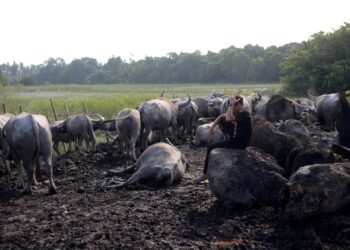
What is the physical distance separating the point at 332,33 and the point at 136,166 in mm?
29915

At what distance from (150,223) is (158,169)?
262 cm

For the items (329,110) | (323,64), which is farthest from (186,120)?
(323,64)

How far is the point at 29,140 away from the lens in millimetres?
10008

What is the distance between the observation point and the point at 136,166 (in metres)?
11.0

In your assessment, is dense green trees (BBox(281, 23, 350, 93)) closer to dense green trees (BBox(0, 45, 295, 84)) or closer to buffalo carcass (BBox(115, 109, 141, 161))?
buffalo carcass (BBox(115, 109, 141, 161))

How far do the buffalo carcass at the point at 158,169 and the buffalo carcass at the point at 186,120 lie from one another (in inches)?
371

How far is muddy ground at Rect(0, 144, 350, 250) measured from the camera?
663 cm

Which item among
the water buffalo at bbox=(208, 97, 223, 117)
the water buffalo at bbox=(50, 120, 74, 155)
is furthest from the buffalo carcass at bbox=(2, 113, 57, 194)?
the water buffalo at bbox=(208, 97, 223, 117)

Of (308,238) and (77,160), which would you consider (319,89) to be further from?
(308,238)

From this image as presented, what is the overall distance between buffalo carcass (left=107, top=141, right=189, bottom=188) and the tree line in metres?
22.4

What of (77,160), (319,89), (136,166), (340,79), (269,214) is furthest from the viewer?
(319,89)

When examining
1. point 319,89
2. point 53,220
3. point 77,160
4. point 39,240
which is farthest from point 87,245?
point 319,89

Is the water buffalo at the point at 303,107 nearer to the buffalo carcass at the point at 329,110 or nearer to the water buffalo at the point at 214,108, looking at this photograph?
the buffalo carcass at the point at 329,110

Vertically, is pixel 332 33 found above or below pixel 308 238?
above
